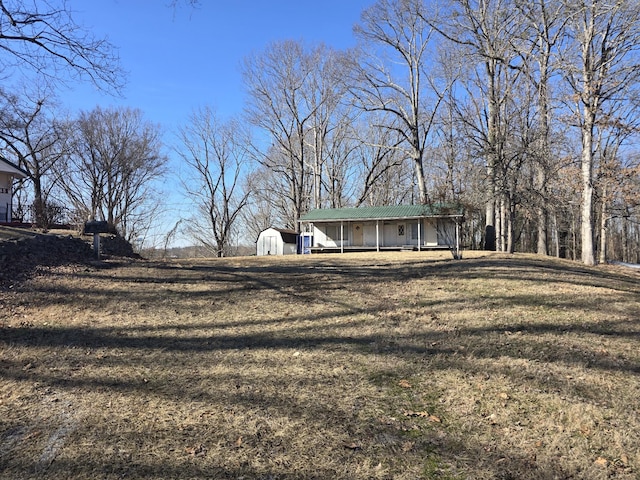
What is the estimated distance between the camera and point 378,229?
91.7 ft

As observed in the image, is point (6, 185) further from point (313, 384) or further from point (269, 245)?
point (313, 384)

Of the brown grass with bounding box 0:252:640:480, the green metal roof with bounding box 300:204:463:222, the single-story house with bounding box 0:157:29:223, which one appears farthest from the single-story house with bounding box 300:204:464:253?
the brown grass with bounding box 0:252:640:480

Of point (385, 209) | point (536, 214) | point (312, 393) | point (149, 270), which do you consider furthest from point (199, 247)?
point (312, 393)

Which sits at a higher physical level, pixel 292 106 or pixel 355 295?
pixel 292 106

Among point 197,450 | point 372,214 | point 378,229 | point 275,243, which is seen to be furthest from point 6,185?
point 197,450

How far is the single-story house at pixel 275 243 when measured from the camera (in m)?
32.5

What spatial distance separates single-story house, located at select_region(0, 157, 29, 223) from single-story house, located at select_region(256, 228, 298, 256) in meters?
16.2

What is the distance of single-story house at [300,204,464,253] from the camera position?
26.2m

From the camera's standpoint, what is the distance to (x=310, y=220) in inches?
1144

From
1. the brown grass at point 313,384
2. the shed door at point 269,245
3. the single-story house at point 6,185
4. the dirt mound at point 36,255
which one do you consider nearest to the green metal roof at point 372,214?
the shed door at point 269,245

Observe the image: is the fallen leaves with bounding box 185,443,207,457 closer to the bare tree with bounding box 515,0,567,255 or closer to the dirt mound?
the dirt mound

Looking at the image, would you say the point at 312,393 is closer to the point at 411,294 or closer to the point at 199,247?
the point at 411,294

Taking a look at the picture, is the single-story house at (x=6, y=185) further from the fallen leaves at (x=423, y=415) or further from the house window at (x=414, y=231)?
the house window at (x=414, y=231)

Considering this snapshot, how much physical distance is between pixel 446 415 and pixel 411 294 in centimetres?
430
